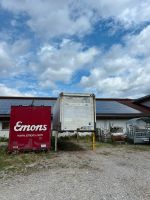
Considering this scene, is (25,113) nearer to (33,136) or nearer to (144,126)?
(33,136)

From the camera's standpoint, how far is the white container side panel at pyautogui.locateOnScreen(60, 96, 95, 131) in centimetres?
1571

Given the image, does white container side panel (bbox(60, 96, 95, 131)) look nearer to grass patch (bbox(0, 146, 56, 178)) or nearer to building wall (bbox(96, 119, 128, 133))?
grass patch (bbox(0, 146, 56, 178))

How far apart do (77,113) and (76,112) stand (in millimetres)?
86

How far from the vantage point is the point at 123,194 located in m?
6.75

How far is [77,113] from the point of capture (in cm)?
1592

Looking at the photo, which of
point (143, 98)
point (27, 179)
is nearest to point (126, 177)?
point (27, 179)

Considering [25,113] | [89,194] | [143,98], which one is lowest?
[89,194]

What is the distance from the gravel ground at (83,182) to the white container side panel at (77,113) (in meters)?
4.25

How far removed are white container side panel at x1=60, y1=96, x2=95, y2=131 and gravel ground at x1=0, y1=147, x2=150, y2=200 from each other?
425 centimetres

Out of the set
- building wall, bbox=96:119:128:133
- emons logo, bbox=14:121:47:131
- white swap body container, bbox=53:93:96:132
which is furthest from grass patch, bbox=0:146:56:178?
building wall, bbox=96:119:128:133

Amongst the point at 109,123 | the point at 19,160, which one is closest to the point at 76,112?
the point at 19,160

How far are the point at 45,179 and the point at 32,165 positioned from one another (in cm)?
269

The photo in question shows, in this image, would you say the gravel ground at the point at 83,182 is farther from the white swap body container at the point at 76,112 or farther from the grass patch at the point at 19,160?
the white swap body container at the point at 76,112

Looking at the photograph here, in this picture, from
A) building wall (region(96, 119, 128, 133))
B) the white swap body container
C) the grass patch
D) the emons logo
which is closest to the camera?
the grass patch
